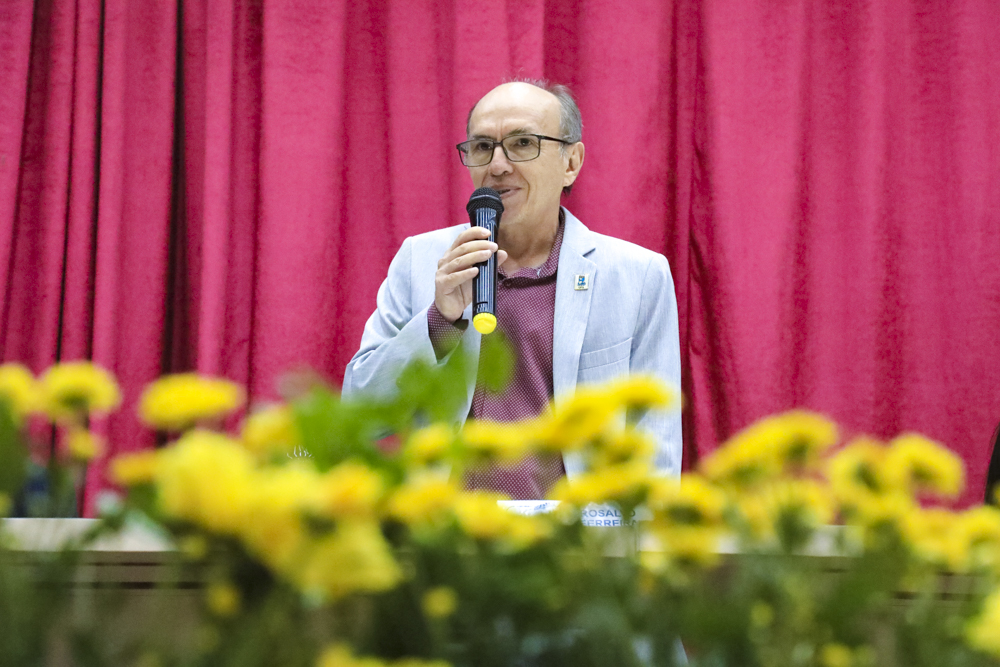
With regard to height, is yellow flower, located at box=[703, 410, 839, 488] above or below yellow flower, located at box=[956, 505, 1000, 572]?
above

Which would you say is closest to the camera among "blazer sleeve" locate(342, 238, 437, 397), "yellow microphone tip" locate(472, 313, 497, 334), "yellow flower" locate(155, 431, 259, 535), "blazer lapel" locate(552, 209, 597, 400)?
"yellow flower" locate(155, 431, 259, 535)

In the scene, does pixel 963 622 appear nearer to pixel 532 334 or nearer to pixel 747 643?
pixel 747 643

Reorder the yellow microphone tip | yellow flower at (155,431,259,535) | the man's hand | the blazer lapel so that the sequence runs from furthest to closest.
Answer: the blazer lapel < the man's hand < the yellow microphone tip < yellow flower at (155,431,259,535)

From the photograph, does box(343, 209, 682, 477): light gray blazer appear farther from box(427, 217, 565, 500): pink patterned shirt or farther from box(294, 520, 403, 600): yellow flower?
box(294, 520, 403, 600): yellow flower

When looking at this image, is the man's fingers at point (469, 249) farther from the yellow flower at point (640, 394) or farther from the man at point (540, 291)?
the yellow flower at point (640, 394)

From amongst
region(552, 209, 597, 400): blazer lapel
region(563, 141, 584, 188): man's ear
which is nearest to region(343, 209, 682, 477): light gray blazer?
region(552, 209, 597, 400): blazer lapel

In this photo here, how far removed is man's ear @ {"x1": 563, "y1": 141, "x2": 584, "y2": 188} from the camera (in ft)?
→ 6.26

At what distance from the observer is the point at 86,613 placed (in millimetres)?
303

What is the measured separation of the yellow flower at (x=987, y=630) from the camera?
0.88 feet

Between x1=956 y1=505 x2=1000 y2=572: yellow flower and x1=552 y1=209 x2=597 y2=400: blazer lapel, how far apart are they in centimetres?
124

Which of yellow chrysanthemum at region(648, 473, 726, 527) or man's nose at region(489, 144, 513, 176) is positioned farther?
man's nose at region(489, 144, 513, 176)

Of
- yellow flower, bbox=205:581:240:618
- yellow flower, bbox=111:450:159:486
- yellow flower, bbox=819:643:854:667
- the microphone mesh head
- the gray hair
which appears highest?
the gray hair

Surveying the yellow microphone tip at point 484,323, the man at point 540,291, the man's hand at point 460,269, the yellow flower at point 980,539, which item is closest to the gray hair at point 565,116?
the man at point 540,291

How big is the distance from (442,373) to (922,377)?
2127 mm
